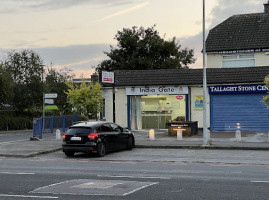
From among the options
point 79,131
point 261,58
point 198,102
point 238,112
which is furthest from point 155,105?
point 79,131

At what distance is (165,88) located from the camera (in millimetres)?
34000

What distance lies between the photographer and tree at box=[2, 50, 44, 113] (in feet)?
159

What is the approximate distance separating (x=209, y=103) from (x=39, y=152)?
1561 cm

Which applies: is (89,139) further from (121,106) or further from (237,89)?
(121,106)

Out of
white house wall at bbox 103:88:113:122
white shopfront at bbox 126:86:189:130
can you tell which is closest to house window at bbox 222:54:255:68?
white shopfront at bbox 126:86:189:130

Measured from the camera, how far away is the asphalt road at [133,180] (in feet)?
31.8

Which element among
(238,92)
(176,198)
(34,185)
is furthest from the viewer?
(238,92)

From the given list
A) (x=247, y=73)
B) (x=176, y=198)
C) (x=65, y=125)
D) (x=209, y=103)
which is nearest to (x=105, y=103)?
(x=65, y=125)

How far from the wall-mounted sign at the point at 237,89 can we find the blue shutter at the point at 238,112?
0.39 meters

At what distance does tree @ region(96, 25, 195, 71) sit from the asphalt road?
49.1 m

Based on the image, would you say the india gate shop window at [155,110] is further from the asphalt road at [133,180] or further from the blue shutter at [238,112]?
the asphalt road at [133,180]

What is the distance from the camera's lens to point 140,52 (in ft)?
222

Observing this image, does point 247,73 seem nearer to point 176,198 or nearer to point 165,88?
point 165,88

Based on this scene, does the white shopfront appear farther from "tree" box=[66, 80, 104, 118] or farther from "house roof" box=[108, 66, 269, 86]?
"tree" box=[66, 80, 104, 118]
